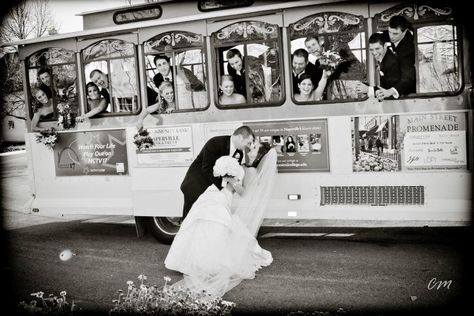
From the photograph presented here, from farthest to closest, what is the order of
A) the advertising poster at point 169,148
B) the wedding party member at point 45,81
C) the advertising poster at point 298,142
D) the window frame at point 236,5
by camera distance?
the wedding party member at point 45,81
the advertising poster at point 169,148
the window frame at point 236,5
the advertising poster at point 298,142

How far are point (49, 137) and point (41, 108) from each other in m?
0.53

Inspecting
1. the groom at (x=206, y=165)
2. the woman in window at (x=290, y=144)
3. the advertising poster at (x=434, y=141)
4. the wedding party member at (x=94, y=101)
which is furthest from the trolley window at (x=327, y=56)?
the wedding party member at (x=94, y=101)

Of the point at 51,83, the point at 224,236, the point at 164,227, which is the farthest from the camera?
the point at 51,83

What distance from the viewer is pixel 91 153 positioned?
8.16m

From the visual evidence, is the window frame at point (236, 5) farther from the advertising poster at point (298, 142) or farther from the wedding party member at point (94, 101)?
the wedding party member at point (94, 101)

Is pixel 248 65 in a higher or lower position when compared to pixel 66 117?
higher

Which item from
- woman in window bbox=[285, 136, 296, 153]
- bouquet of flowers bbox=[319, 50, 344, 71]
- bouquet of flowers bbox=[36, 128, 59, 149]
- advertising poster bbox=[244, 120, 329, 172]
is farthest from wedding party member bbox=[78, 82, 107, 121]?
bouquet of flowers bbox=[319, 50, 344, 71]

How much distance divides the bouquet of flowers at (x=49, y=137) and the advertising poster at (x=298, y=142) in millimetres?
3405

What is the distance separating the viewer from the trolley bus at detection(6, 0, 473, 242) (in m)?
6.24

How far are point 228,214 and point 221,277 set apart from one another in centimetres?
77

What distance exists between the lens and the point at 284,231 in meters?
8.38

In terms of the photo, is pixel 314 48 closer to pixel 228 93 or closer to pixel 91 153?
pixel 228 93

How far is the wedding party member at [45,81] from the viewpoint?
8.29 metres

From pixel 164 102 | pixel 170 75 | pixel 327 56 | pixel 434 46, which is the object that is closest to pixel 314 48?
pixel 327 56
